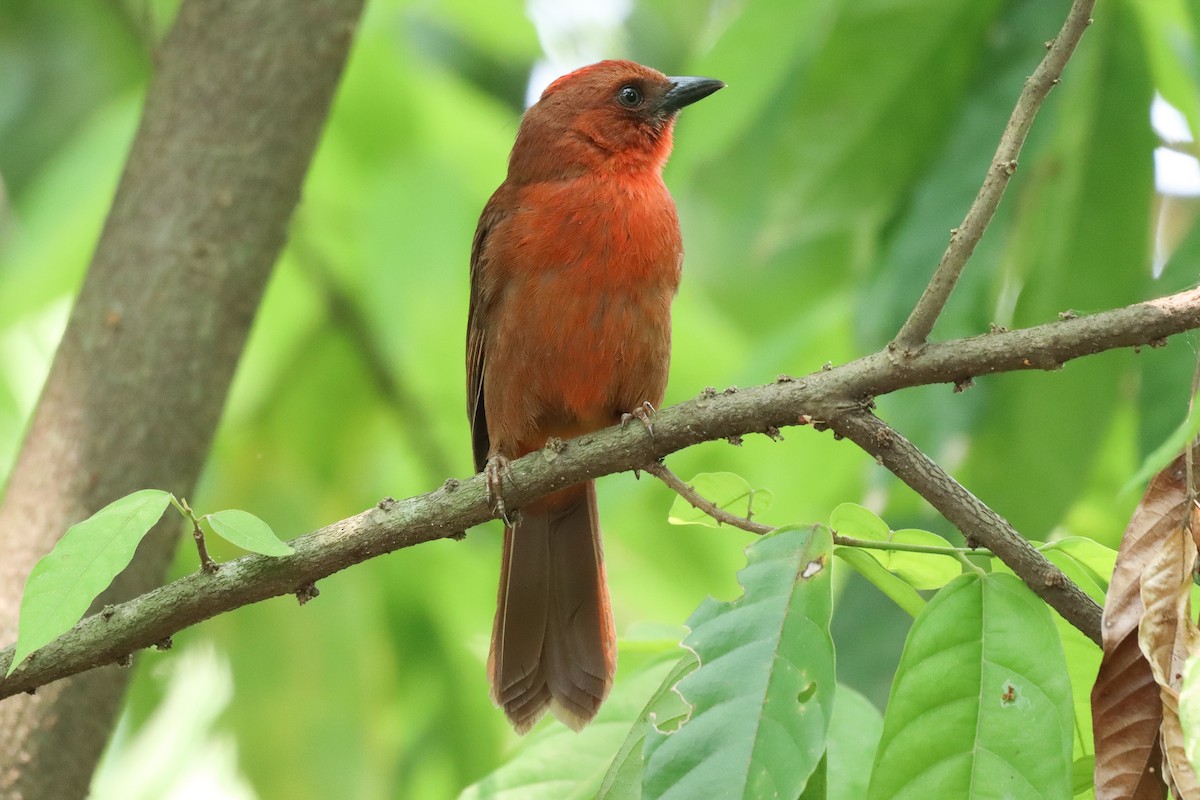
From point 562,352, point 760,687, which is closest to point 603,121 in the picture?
point 562,352

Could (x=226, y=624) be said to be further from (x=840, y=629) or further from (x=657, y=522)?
(x=840, y=629)

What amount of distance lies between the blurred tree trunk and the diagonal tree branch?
0.85 m

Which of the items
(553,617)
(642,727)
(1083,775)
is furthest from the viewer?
(553,617)

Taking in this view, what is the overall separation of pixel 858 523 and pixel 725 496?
0.92 ft

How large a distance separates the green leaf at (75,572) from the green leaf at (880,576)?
983mm

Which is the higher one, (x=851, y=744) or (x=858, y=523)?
(x=858, y=523)

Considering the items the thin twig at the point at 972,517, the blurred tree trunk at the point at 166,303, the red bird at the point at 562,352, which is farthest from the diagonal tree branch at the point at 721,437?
the red bird at the point at 562,352

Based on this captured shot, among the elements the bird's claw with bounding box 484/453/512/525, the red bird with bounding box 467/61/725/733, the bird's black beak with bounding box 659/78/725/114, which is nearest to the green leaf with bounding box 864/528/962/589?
the bird's claw with bounding box 484/453/512/525

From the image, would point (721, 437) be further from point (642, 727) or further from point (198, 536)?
point (198, 536)

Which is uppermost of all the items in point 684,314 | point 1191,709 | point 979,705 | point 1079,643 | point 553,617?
point 684,314

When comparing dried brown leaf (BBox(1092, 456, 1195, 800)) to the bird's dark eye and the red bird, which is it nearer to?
the red bird

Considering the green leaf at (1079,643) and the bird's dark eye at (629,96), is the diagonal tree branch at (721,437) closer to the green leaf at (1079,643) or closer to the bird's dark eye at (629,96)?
the green leaf at (1079,643)

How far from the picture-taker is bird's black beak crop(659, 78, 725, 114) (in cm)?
434

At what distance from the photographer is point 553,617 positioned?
3.83m
